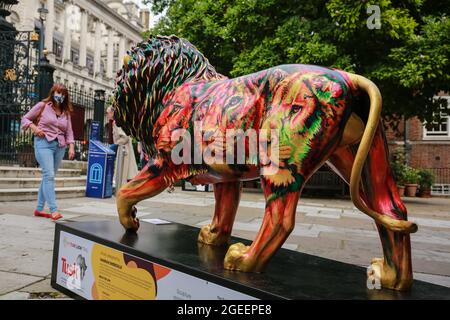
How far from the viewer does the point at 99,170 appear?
27.4 ft

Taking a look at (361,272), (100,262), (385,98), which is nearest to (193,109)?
(100,262)

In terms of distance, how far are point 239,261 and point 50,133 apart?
409cm

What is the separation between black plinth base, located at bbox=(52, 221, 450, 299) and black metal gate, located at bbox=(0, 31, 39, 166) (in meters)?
9.01

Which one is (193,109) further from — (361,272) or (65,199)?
(65,199)

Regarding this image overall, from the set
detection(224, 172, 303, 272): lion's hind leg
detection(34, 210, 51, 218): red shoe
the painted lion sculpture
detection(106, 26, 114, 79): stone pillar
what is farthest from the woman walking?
detection(106, 26, 114, 79): stone pillar

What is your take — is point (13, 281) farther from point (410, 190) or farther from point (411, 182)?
point (411, 182)

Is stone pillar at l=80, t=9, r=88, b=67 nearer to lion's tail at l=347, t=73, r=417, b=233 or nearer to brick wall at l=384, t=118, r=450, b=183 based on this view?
brick wall at l=384, t=118, r=450, b=183

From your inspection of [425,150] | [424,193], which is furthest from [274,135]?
[425,150]

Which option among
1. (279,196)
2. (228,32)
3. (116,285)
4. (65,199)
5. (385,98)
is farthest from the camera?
(228,32)

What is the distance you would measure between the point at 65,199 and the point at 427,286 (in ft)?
→ 24.2

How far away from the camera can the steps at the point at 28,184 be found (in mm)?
7160

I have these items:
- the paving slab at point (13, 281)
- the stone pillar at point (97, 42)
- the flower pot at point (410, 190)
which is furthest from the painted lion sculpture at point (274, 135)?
the stone pillar at point (97, 42)
